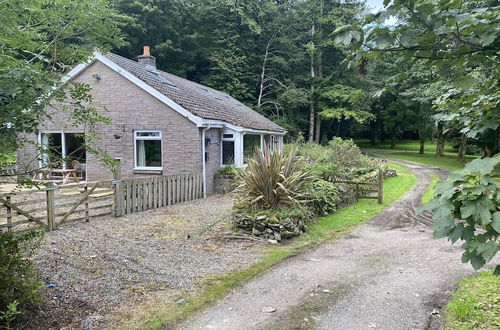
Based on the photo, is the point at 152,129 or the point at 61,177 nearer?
the point at 152,129

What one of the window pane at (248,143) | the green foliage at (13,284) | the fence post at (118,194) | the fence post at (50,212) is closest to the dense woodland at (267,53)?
the window pane at (248,143)

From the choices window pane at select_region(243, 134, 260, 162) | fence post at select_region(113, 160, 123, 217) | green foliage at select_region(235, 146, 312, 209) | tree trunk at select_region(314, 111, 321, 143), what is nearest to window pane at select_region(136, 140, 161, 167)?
window pane at select_region(243, 134, 260, 162)

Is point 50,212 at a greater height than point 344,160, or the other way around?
point 344,160

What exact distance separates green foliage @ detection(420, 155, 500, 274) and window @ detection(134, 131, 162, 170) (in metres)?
13.8

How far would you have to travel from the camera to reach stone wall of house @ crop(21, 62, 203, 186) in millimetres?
14297

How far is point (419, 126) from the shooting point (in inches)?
1494

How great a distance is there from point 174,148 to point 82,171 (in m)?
4.98

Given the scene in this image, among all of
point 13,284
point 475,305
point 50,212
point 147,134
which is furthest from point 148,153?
point 475,305

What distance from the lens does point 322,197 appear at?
10000 millimetres

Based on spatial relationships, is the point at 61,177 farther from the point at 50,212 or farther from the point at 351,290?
the point at 351,290

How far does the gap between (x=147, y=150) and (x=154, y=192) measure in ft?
14.9

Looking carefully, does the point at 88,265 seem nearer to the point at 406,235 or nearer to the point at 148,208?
the point at 148,208

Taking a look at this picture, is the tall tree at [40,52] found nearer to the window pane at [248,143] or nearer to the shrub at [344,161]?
the shrub at [344,161]

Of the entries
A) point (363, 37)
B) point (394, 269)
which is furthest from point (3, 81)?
point (394, 269)
